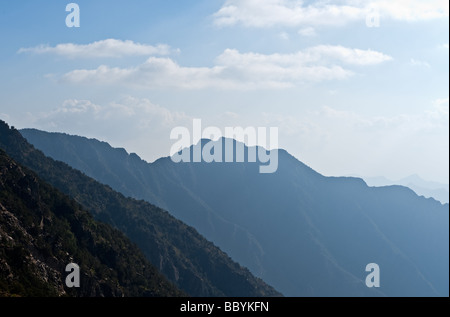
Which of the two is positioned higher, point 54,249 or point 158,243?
point 54,249

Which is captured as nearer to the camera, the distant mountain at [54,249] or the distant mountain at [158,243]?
the distant mountain at [54,249]

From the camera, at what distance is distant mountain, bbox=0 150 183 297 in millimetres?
74125

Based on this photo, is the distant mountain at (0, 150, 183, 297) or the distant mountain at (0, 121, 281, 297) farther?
the distant mountain at (0, 121, 281, 297)

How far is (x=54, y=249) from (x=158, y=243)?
88.0 meters

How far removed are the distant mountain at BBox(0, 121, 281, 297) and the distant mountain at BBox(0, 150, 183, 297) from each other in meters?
39.7

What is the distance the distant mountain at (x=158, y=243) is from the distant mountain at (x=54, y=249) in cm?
3974

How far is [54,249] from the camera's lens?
9100 centimetres

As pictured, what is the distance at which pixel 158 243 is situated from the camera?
178 meters

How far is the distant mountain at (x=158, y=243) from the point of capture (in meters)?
169

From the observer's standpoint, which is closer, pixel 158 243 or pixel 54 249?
pixel 54 249

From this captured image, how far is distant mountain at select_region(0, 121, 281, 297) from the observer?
16888cm
